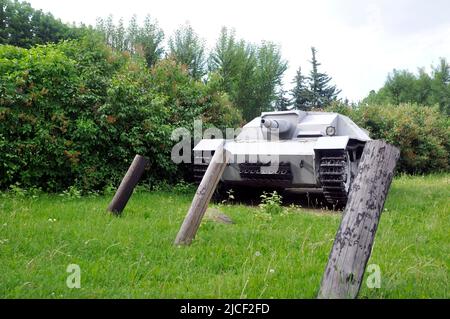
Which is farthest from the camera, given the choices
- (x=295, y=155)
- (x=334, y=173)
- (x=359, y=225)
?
(x=295, y=155)

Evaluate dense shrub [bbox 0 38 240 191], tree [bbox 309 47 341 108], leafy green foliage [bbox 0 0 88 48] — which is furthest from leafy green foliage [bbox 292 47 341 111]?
dense shrub [bbox 0 38 240 191]

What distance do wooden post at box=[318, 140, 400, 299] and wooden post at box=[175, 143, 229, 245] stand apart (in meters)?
1.98

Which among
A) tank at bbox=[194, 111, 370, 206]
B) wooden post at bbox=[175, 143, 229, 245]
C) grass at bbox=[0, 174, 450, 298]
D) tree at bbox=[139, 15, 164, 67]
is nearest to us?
grass at bbox=[0, 174, 450, 298]

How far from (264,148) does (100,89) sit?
3.86 meters

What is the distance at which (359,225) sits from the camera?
3.09 meters

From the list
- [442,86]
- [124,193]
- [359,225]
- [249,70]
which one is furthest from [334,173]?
[442,86]

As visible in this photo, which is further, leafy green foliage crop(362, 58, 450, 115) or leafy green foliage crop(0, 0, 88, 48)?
leafy green foliage crop(362, 58, 450, 115)

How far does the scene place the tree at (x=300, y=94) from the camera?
132ft

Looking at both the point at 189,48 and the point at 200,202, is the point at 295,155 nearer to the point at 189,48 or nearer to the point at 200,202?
the point at 200,202

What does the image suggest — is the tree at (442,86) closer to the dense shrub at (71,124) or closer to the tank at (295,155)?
the tank at (295,155)

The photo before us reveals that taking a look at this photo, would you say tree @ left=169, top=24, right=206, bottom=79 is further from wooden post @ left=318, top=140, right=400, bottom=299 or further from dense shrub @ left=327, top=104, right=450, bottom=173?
wooden post @ left=318, top=140, right=400, bottom=299

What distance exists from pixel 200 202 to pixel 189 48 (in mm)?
32879

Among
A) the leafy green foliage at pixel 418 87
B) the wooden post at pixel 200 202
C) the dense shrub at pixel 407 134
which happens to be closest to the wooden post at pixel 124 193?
the wooden post at pixel 200 202

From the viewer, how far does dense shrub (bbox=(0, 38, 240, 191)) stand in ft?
25.8
